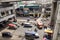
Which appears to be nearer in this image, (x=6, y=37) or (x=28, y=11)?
(x=6, y=37)

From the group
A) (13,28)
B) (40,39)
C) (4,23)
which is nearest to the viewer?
(40,39)

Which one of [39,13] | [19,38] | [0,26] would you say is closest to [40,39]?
[19,38]

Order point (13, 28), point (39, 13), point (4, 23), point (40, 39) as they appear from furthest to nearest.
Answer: point (39, 13) < point (4, 23) < point (13, 28) < point (40, 39)

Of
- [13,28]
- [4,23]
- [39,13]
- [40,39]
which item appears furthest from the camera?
[39,13]

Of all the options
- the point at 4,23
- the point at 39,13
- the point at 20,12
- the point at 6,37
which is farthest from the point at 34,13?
the point at 6,37

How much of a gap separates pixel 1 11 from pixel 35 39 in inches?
454

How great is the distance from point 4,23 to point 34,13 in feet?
51.5

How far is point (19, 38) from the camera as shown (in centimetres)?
2136

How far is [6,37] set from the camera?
21.9m

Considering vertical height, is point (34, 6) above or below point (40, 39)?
above

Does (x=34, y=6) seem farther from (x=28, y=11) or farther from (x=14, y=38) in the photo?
(x=14, y=38)

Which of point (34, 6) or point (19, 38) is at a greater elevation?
point (34, 6)

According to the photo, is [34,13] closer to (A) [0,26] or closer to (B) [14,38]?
(A) [0,26]

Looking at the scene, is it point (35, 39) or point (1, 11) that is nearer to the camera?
point (35, 39)
